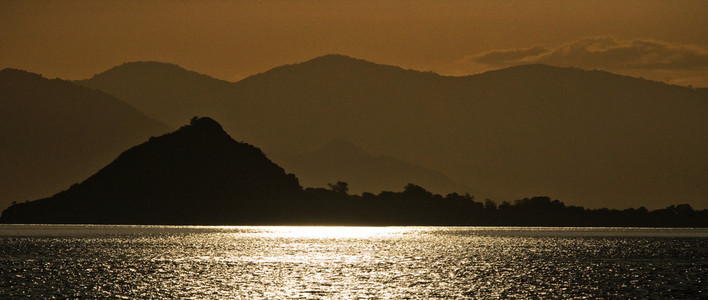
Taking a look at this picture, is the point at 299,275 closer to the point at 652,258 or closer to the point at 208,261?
the point at 208,261

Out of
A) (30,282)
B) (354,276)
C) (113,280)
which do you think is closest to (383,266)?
(354,276)

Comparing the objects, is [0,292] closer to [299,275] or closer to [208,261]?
[299,275]

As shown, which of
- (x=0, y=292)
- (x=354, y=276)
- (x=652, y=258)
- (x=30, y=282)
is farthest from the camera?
(x=652, y=258)

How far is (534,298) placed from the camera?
4291 inches

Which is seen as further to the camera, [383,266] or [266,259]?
[266,259]

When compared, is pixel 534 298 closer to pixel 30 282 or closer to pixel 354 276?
pixel 354 276

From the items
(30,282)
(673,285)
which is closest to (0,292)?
(30,282)

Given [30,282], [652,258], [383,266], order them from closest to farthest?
[30,282], [383,266], [652,258]

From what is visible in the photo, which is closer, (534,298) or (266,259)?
(534,298)

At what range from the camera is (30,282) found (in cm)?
12031

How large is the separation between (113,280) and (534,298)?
54.0 meters

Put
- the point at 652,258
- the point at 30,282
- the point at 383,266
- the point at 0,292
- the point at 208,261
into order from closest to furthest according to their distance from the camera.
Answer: the point at 0,292, the point at 30,282, the point at 383,266, the point at 208,261, the point at 652,258

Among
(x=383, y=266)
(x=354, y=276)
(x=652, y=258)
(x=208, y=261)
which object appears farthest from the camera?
(x=652, y=258)

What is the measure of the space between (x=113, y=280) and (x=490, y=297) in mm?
49210
